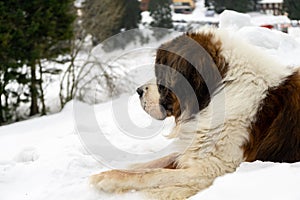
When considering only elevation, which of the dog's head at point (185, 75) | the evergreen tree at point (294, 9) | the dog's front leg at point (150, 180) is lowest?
the dog's front leg at point (150, 180)

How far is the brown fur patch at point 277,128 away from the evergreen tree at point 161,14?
112 ft

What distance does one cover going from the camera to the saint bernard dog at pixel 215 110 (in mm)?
3539

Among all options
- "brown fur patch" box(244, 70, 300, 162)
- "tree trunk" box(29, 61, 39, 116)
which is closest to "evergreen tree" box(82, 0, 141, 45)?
"tree trunk" box(29, 61, 39, 116)

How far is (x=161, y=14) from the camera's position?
38469 mm

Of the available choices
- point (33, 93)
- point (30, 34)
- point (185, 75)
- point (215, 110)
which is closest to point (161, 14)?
point (33, 93)

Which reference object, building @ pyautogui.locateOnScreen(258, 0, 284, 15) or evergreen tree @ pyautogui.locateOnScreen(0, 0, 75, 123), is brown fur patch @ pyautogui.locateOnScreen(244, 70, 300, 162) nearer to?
evergreen tree @ pyautogui.locateOnScreen(0, 0, 75, 123)

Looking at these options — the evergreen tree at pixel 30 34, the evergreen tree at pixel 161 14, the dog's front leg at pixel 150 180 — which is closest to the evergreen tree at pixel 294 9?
the evergreen tree at pixel 30 34

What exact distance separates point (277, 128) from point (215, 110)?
57 cm

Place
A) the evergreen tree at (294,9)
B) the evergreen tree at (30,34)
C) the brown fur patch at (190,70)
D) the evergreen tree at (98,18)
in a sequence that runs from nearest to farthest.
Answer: the brown fur patch at (190,70)
the evergreen tree at (294,9)
the evergreen tree at (30,34)
the evergreen tree at (98,18)

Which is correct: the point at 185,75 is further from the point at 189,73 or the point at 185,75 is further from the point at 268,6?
the point at 268,6

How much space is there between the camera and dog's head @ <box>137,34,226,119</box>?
391cm

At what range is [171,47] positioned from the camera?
4129 millimetres

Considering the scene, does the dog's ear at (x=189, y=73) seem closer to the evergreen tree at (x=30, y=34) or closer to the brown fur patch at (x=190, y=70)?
the brown fur patch at (x=190, y=70)

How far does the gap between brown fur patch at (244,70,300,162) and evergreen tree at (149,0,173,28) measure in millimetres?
34245
